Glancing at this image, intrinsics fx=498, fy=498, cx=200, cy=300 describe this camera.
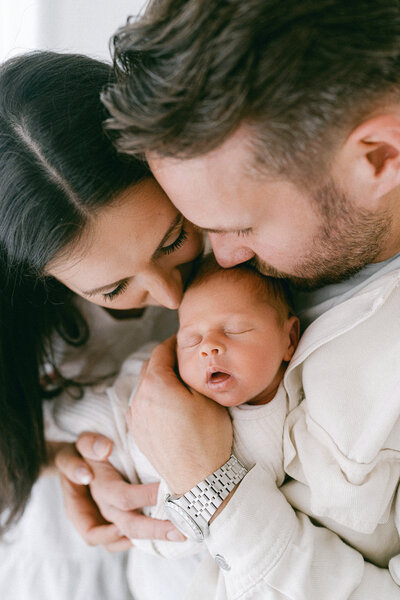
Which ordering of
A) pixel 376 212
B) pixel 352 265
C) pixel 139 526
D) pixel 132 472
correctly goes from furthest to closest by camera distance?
pixel 132 472 → pixel 139 526 → pixel 352 265 → pixel 376 212

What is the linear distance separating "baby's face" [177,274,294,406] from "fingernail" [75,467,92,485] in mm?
478

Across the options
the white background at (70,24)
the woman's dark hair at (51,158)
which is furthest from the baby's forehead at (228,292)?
the white background at (70,24)

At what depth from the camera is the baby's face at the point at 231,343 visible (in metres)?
1.09

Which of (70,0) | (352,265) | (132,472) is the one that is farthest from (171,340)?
(70,0)

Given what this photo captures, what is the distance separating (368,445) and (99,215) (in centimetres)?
71

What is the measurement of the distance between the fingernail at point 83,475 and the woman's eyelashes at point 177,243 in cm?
71

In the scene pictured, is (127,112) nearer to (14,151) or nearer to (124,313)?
(14,151)

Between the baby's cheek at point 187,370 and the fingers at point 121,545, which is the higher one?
the baby's cheek at point 187,370

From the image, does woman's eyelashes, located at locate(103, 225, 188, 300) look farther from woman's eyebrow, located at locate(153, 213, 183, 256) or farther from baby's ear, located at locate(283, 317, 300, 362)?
baby's ear, located at locate(283, 317, 300, 362)

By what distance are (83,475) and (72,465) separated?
7 centimetres

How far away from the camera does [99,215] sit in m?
1.01

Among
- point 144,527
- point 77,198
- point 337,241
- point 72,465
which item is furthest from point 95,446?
point 337,241

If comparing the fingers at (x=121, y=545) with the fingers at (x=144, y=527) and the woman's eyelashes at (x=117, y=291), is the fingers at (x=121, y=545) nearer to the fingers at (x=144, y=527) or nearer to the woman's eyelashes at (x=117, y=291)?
the fingers at (x=144, y=527)

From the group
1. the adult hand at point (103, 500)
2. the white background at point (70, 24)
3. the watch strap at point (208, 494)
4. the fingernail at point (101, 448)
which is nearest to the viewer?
the watch strap at point (208, 494)
